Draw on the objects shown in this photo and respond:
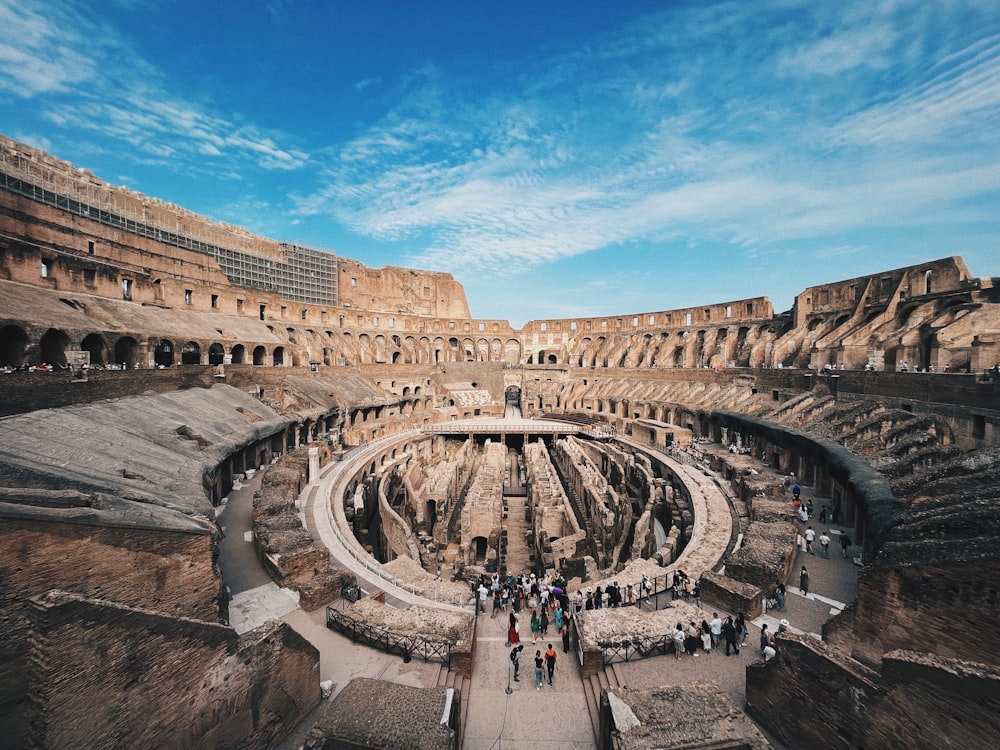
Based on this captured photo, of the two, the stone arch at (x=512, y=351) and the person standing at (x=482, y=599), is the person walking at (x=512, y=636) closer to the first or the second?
the person standing at (x=482, y=599)

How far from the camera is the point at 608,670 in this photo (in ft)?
27.0

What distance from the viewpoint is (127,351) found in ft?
76.1

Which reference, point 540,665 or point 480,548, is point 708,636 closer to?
→ point 540,665

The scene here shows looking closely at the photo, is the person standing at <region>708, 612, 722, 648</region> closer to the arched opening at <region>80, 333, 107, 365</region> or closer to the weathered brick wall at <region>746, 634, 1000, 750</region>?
the weathered brick wall at <region>746, 634, 1000, 750</region>

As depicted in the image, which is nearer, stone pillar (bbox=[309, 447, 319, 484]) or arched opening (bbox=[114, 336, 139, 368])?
stone pillar (bbox=[309, 447, 319, 484])

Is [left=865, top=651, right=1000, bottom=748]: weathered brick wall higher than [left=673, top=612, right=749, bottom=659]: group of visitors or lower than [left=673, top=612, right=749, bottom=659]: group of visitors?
higher


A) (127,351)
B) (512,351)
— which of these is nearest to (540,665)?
(127,351)

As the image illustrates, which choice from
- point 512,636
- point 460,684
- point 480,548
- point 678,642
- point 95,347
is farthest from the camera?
point 95,347

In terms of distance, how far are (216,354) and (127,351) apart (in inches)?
258

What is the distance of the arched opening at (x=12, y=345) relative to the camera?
16.6m

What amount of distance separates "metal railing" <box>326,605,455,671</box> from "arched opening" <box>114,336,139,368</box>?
2048 centimetres

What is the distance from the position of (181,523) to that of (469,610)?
6.37m

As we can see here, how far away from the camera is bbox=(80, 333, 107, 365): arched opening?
20.1 metres

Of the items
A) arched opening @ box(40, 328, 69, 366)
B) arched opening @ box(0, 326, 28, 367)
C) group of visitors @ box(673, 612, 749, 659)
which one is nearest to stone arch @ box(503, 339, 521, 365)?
arched opening @ box(40, 328, 69, 366)
